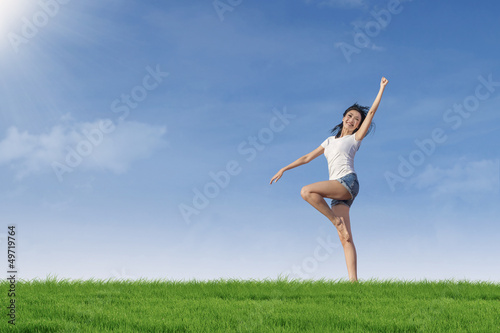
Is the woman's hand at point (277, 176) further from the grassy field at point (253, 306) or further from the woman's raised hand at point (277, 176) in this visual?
the grassy field at point (253, 306)

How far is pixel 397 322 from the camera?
6355 mm

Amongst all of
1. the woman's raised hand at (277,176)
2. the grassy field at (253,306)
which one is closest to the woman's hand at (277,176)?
the woman's raised hand at (277,176)

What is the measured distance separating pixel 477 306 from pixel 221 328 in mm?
4083

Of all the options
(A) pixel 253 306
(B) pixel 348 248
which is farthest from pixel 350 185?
(A) pixel 253 306

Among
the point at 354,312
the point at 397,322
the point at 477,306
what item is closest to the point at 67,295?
the point at 354,312

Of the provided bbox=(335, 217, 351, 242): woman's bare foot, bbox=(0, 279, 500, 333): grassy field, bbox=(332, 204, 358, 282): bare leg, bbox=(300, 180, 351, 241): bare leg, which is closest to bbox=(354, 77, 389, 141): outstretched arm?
bbox=(300, 180, 351, 241): bare leg

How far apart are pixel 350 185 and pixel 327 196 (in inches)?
18.7

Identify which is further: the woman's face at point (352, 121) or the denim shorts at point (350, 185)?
the woman's face at point (352, 121)

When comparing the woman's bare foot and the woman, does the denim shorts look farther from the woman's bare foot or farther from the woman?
the woman's bare foot

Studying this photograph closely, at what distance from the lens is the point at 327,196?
30.3 ft

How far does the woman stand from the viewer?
9172 mm

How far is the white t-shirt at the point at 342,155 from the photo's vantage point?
9.43m

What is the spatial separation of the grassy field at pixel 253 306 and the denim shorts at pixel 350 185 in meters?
1.49

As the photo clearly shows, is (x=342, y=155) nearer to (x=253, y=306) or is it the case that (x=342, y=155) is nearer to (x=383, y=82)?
(x=383, y=82)
